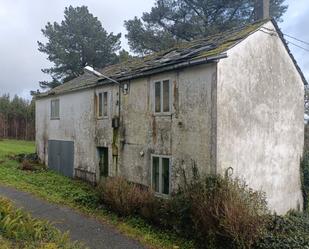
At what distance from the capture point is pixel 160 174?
1316 centimetres

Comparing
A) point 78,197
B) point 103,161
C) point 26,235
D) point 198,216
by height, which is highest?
point 103,161

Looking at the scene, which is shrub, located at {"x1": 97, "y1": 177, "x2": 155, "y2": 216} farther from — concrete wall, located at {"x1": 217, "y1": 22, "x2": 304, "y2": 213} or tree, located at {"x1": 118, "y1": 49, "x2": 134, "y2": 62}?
tree, located at {"x1": 118, "y1": 49, "x2": 134, "y2": 62}

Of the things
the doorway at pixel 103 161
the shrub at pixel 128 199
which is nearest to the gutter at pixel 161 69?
the doorway at pixel 103 161

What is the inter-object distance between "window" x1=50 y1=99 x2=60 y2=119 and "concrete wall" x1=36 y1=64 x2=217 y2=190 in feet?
5.25

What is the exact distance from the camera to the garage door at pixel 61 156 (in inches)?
792

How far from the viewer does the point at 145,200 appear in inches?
473

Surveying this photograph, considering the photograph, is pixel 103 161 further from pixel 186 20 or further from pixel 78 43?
pixel 78 43

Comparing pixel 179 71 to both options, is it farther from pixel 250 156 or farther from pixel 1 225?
pixel 1 225

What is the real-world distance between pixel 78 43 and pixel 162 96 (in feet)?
114

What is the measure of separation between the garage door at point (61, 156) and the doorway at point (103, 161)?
3.37 meters

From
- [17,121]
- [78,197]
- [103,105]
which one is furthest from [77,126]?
[17,121]

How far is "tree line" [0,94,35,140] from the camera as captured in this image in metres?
46.5

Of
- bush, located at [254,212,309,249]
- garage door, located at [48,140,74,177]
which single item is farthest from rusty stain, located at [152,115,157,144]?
garage door, located at [48,140,74,177]

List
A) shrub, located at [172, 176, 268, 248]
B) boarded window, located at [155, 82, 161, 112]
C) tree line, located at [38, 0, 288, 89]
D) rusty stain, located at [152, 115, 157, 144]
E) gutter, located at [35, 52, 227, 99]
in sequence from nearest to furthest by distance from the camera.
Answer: shrub, located at [172, 176, 268, 248] < gutter, located at [35, 52, 227, 99] < boarded window, located at [155, 82, 161, 112] < rusty stain, located at [152, 115, 157, 144] < tree line, located at [38, 0, 288, 89]
